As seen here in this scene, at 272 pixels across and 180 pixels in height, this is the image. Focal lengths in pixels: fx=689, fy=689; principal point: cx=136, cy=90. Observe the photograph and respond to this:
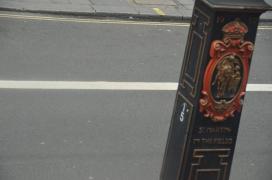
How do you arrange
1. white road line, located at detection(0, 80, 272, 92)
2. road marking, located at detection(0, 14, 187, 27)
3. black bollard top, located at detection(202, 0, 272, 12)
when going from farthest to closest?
1. road marking, located at detection(0, 14, 187, 27)
2. white road line, located at detection(0, 80, 272, 92)
3. black bollard top, located at detection(202, 0, 272, 12)

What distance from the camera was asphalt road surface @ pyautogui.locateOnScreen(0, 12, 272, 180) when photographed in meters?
6.10

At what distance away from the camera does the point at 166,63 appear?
888 centimetres

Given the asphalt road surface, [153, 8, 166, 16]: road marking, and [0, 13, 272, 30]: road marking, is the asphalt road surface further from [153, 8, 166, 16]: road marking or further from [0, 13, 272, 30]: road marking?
[153, 8, 166, 16]: road marking

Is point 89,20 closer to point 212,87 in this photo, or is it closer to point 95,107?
point 95,107

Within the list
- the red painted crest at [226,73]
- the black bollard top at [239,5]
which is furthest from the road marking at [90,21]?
the black bollard top at [239,5]

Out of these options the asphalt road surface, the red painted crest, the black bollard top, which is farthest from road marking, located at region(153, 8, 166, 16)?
the black bollard top

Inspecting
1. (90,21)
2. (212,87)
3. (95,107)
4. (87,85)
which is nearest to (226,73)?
(212,87)

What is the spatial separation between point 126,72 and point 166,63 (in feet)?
2.49

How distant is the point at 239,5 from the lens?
3.78 m

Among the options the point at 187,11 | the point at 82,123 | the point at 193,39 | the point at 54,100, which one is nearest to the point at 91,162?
the point at 82,123

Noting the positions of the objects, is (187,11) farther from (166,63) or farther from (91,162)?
(91,162)

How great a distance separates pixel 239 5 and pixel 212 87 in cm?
49

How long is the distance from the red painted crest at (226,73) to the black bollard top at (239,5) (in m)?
0.10

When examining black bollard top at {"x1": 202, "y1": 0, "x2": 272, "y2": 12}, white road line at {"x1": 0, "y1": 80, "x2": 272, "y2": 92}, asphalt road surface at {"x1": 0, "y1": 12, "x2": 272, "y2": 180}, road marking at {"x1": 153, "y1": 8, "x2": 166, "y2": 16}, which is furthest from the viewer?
road marking at {"x1": 153, "y1": 8, "x2": 166, "y2": 16}
